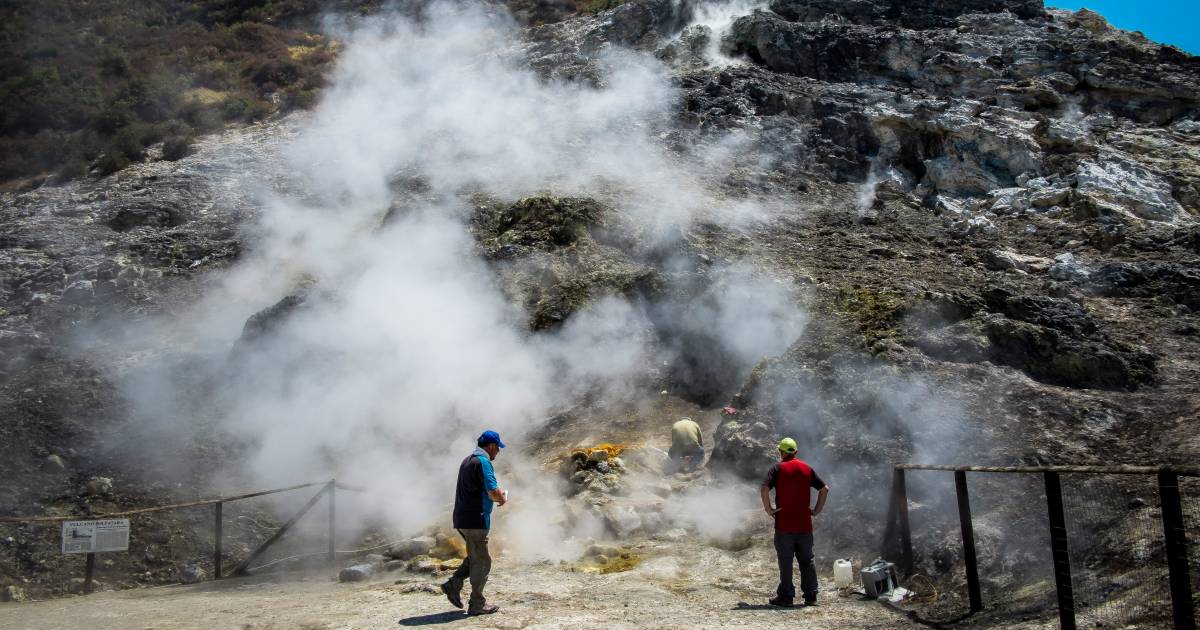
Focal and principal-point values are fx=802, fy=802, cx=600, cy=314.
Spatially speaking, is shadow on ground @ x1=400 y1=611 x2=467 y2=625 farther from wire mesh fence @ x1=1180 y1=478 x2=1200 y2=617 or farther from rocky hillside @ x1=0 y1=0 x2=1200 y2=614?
wire mesh fence @ x1=1180 y1=478 x2=1200 y2=617

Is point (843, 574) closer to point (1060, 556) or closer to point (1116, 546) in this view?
point (1116, 546)

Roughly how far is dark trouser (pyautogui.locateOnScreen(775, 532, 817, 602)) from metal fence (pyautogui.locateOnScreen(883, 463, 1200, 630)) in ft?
3.06

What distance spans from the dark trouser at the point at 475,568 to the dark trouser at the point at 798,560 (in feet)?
6.47

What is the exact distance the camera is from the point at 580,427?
407 inches

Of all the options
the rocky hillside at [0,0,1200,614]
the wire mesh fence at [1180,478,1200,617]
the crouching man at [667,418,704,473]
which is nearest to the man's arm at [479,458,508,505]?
the rocky hillside at [0,0,1200,614]

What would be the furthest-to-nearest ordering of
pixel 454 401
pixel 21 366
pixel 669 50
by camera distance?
pixel 669 50
pixel 21 366
pixel 454 401

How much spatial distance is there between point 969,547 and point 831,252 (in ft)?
27.9

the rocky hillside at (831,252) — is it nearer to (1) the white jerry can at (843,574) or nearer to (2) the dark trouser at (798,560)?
(1) the white jerry can at (843,574)

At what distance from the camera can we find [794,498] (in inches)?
217

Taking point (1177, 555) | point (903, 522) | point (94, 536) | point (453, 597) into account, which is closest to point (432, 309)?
point (94, 536)

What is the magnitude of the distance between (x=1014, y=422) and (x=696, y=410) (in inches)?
161

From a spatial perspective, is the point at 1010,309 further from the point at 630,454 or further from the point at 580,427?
the point at 580,427

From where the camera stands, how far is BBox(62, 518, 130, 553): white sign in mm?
6590

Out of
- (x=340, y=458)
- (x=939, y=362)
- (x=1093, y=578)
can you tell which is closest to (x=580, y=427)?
(x=340, y=458)
